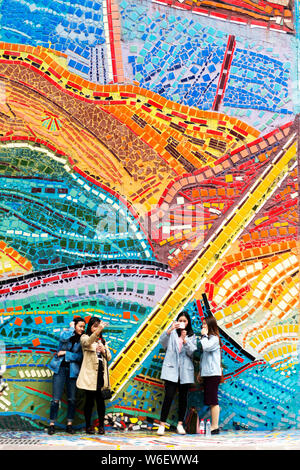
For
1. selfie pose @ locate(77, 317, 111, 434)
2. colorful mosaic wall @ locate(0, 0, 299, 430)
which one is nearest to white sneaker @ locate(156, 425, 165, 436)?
colorful mosaic wall @ locate(0, 0, 299, 430)

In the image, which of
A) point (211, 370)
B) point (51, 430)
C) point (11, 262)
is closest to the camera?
point (51, 430)

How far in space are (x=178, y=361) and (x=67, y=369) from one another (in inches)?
59.7

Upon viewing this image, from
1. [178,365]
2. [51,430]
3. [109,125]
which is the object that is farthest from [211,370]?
[109,125]

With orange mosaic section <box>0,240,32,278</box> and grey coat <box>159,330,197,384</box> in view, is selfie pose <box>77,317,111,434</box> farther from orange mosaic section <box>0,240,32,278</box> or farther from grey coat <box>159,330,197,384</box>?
orange mosaic section <box>0,240,32,278</box>

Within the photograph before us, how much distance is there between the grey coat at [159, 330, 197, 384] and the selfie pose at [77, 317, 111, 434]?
859mm

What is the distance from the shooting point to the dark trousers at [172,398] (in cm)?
1000

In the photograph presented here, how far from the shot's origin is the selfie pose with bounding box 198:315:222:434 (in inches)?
397

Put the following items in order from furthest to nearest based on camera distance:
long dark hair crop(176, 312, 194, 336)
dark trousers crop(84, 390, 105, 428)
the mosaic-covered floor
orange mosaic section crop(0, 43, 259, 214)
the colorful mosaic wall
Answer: orange mosaic section crop(0, 43, 259, 214)
the colorful mosaic wall
long dark hair crop(176, 312, 194, 336)
dark trousers crop(84, 390, 105, 428)
the mosaic-covered floor

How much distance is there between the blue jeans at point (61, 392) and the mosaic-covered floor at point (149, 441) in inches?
11.3

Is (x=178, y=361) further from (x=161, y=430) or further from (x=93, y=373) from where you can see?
(x=93, y=373)

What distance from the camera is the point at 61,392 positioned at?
995 centimetres

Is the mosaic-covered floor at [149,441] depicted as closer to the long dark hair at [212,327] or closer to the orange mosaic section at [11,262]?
the long dark hair at [212,327]

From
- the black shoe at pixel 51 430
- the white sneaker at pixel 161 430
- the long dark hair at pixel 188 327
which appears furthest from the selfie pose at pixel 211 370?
the black shoe at pixel 51 430

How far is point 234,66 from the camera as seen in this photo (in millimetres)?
11227
